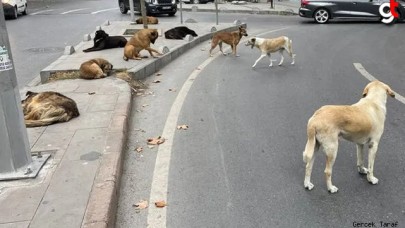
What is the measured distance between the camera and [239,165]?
4.88m

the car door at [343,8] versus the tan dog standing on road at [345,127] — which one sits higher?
the tan dog standing on road at [345,127]

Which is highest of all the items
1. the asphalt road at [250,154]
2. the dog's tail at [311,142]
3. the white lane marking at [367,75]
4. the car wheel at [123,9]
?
the dog's tail at [311,142]

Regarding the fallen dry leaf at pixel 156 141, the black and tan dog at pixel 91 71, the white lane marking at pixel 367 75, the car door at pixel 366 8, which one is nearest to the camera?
the fallen dry leaf at pixel 156 141

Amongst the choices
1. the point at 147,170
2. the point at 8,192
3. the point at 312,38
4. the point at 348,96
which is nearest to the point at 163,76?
the point at 348,96

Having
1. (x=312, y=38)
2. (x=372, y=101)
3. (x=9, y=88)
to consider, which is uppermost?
(x=9, y=88)

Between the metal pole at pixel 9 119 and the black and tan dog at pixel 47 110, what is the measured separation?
1.45m

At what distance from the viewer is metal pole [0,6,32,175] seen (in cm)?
410

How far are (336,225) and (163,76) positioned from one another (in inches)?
252

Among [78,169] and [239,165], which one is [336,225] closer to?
[239,165]

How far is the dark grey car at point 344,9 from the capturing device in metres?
20.5

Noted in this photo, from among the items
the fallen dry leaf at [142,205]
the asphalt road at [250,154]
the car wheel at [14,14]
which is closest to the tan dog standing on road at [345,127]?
the asphalt road at [250,154]

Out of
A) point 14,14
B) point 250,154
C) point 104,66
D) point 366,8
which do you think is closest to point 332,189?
point 250,154

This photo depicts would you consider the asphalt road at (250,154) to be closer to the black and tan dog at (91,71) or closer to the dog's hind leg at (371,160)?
the dog's hind leg at (371,160)

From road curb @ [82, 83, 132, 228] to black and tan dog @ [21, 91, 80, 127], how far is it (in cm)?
63
